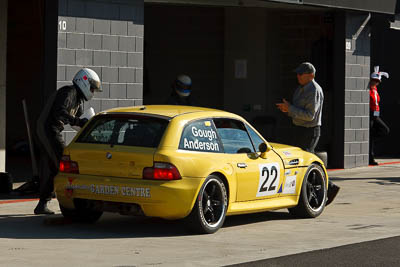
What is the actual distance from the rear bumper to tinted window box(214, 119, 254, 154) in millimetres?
904

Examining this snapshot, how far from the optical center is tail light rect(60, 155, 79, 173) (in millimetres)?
10148

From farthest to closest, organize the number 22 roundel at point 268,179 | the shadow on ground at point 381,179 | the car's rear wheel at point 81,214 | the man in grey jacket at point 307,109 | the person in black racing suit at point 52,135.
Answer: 1. the shadow on ground at point 381,179
2. the man in grey jacket at point 307,109
3. the person in black racing suit at point 52,135
4. the number 22 roundel at point 268,179
5. the car's rear wheel at point 81,214

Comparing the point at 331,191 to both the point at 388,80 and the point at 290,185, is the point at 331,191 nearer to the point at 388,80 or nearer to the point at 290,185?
the point at 290,185

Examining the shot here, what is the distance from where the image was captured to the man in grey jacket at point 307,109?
1282 cm

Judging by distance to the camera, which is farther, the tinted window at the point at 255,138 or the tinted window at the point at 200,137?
the tinted window at the point at 255,138

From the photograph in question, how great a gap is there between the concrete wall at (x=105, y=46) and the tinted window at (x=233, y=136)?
12.4 ft

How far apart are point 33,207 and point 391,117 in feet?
40.4

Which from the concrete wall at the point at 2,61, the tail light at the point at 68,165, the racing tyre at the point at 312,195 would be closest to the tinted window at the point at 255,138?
the racing tyre at the point at 312,195

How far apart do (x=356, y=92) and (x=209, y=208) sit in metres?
9.34

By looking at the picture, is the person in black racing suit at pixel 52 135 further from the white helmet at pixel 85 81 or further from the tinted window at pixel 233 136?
the tinted window at pixel 233 136

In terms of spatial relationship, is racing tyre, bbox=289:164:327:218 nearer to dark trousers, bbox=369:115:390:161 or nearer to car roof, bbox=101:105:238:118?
car roof, bbox=101:105:238:118

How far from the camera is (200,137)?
33.7ft

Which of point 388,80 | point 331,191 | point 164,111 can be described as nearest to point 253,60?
point 388,80

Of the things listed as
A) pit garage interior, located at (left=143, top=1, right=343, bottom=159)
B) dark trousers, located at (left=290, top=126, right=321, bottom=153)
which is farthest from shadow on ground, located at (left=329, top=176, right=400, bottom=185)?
dark trousers, located at (left=290, top=126, right=321, bottom=153)
